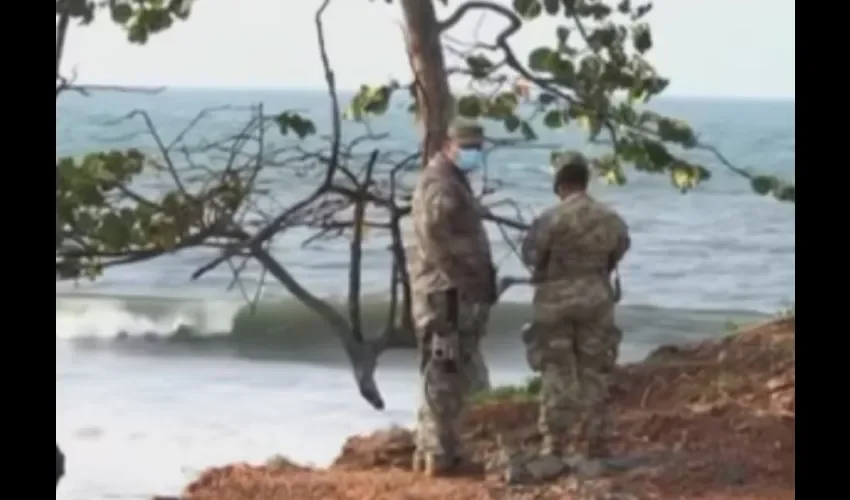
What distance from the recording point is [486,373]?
3.50 m

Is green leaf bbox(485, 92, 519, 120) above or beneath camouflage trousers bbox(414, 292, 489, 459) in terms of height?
above

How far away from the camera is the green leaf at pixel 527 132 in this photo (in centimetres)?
344

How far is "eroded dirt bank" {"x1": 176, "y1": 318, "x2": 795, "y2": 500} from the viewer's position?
3.42m

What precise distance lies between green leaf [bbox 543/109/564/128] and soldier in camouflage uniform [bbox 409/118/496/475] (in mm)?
121

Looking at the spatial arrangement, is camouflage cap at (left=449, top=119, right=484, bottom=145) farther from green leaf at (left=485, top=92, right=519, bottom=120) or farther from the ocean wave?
the ocean wave

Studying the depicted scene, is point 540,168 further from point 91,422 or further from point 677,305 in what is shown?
point 91,422

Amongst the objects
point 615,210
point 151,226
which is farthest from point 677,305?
point 151,226

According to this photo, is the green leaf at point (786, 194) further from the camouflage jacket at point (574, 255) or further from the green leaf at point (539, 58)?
the green leaf at point (539, 58)

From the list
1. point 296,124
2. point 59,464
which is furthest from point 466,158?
point 59,464

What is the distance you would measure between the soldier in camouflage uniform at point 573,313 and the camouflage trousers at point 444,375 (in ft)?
0.26

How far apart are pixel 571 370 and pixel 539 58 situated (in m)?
0.43

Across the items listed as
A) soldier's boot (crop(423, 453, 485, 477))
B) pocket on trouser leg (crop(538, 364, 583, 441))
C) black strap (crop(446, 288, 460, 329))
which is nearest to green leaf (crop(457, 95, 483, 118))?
black strap (crop(446, 288, 460, 329))

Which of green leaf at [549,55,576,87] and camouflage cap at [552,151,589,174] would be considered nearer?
camouflage cap at [552,151,589,174]
